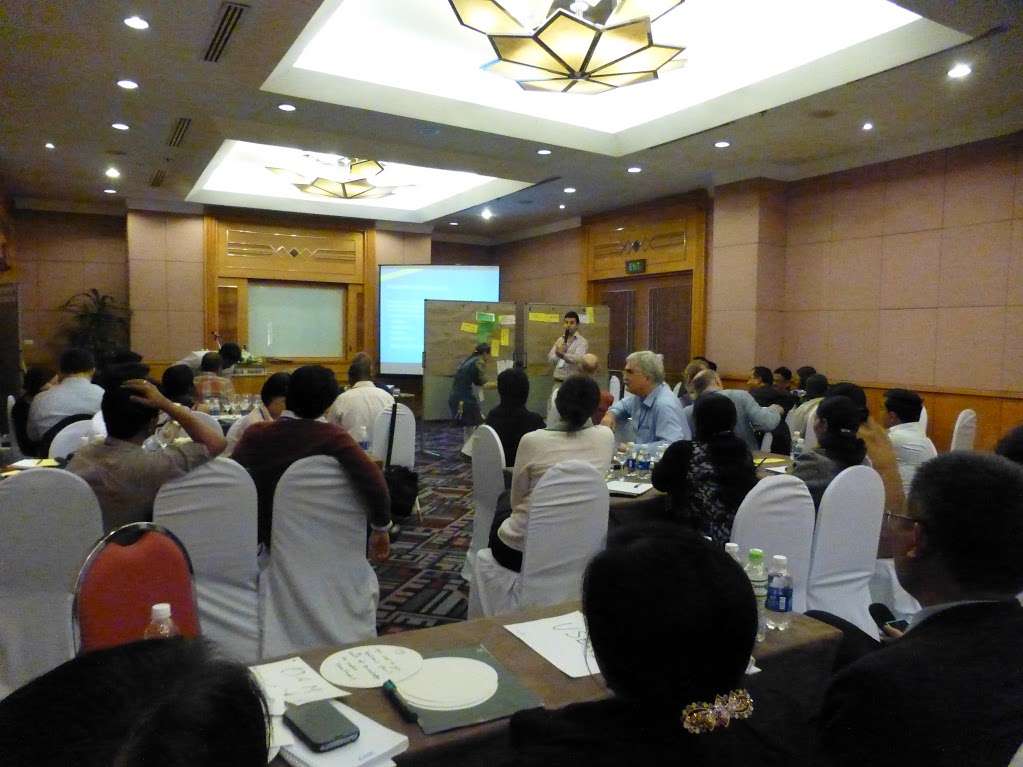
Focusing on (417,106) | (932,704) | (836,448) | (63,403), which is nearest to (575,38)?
(417,106)

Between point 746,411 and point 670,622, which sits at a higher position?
point 670,622

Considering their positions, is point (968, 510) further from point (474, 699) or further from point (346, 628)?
point (346, 628)

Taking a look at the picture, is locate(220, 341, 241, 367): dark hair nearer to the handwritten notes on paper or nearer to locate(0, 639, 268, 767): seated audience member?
the handwritten notes on paper

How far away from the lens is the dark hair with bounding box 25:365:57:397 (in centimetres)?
504

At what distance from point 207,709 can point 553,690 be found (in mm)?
1022

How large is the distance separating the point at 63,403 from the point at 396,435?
226 cm

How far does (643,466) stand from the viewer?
3732mm

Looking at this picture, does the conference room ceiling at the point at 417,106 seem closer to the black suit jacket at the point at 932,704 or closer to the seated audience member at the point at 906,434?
the seated audience member at the point at 906,434

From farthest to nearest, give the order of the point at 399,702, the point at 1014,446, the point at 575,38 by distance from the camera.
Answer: the point at 575,38 → the point at 1014,446 → the point at 399,702

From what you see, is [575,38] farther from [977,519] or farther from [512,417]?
[977,519]

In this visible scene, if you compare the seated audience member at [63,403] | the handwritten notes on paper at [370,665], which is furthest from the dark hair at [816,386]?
the seated audience member at [63,403]

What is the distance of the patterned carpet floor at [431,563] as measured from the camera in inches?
141

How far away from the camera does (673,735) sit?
892mm

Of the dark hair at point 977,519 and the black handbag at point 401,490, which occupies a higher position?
Result: the dark hair at point 977,519
